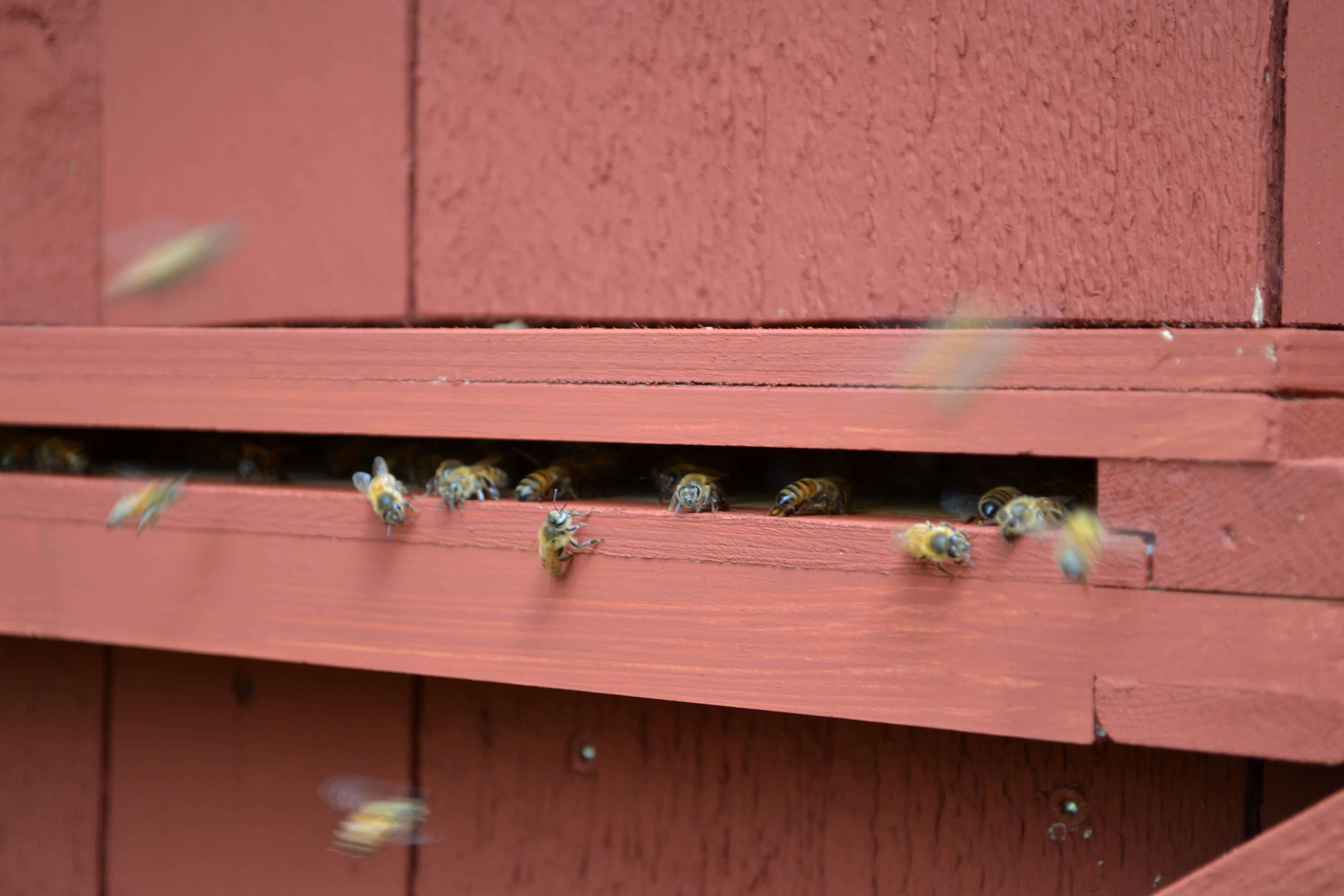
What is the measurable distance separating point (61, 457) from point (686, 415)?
4.27 feet

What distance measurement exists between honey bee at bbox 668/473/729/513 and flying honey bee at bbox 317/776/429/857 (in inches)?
34.2

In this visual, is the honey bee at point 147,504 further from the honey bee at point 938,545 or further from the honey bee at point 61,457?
the honey bee at point 938,545

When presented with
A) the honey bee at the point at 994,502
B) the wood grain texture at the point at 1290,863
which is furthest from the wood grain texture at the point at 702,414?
the wood grain texture at the point at 1290,863

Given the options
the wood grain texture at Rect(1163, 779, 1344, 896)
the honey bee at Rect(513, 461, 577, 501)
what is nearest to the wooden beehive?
the wood grain texture at Rect(1163, 779, 1344, 896)

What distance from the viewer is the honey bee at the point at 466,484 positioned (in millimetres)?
1443

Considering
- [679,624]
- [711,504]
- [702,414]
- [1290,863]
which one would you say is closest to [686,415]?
[702,414]

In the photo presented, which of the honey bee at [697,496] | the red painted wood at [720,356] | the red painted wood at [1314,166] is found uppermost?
the red painted wood at [1314,166]

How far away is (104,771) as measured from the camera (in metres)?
2.03

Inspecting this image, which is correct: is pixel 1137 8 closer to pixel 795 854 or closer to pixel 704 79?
pixel 704 79

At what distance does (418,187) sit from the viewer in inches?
69.6

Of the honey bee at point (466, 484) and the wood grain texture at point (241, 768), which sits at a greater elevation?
the honey bee at point (466, 484)

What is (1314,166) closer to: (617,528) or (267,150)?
(617,528)

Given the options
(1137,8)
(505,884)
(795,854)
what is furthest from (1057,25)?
(505,884)

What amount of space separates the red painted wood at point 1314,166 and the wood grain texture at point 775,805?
665 millimetres
